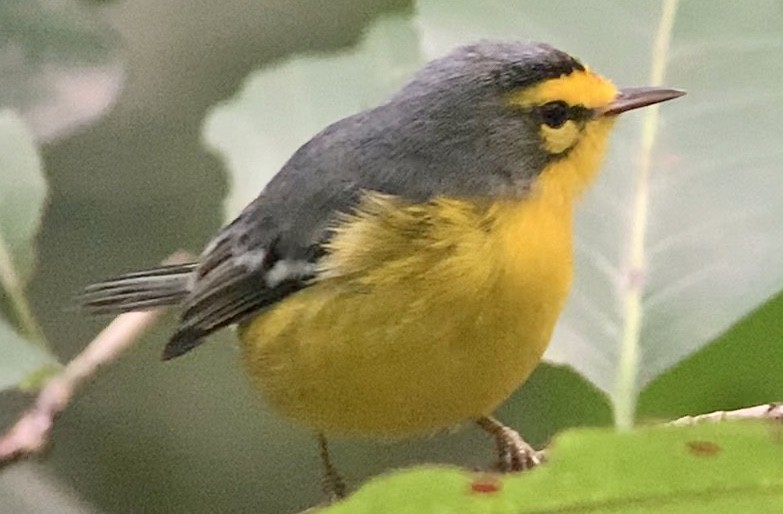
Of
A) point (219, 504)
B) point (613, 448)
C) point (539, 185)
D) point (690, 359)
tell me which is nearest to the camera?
point (613, 448)

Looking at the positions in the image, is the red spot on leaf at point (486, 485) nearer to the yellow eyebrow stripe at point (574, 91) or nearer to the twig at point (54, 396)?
the twig at point (54, 396)

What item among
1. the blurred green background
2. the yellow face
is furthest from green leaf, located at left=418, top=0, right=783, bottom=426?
the blurred green background

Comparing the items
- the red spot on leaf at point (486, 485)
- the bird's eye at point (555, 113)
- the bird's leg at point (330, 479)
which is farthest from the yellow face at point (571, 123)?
the red spot on leaf at point (486, 485)

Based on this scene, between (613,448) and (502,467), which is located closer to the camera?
(613,448)

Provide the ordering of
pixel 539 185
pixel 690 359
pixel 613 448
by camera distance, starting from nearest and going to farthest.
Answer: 1. pixel 613 448
2. pixel 690 359
3. pixel 539 185

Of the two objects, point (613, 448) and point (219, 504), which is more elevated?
point (613, 448)

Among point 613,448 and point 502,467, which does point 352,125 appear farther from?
point 613,448

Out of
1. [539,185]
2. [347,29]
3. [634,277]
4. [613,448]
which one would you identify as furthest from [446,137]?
[347,29]

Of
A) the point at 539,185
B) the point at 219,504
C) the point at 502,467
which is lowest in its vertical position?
the point at 219,504
